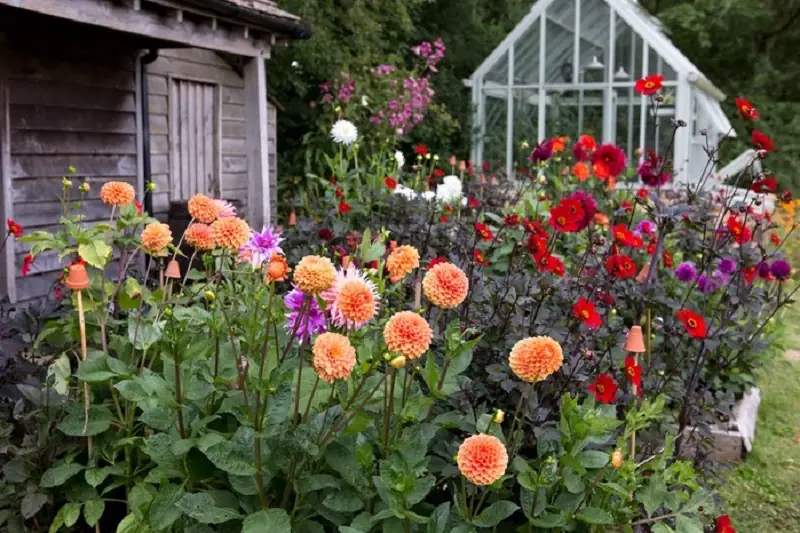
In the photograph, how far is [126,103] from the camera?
602 cm

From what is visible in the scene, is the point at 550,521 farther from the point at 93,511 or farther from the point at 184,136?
the point at 184,136

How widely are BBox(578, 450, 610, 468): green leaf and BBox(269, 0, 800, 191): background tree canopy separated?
8429 millimetres

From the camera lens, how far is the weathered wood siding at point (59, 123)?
505 centimetres

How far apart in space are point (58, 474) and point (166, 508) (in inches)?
12.3

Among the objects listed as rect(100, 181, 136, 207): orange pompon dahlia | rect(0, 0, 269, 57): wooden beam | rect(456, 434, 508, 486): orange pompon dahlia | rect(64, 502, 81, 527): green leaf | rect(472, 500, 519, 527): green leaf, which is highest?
rect(0, 0, 269, 57): wooden beam

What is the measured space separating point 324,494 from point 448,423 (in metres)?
0.27

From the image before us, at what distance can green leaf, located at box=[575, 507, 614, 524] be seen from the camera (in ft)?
4.91

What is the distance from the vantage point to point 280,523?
141cm

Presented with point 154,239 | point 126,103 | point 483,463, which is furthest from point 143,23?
point 483,463

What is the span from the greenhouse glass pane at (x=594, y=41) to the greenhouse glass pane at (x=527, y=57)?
0.67 metres

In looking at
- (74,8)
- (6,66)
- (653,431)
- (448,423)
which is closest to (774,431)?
(653,431)

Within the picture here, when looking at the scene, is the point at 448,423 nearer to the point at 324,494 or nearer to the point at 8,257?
the point at 324,494

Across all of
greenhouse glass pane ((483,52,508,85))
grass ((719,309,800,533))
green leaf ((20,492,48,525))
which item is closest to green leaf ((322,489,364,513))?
green leaf ((20,492,48,525))

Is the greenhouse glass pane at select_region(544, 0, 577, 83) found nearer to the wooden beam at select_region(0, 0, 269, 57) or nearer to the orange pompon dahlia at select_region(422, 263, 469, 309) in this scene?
the wooden beam at select_region(0, 0, 269, 57)
